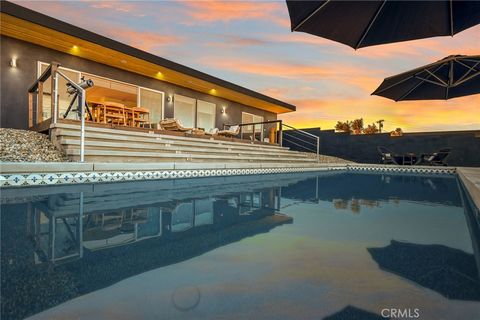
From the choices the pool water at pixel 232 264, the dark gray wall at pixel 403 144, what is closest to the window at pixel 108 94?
the pool water at pixel 232 264

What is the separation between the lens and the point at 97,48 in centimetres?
754

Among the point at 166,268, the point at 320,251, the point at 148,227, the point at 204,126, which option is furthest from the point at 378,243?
the point at 204,126

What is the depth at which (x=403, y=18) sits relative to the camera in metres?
3.42

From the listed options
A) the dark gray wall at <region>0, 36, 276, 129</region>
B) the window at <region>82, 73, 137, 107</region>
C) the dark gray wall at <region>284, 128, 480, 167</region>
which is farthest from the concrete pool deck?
the window at <region>82, 73, 137, 107</region>

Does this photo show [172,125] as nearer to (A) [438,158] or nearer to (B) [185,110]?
(B) [185,110]

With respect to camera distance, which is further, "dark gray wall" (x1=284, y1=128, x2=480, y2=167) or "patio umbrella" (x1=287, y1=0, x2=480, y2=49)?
"dark gray wall" (x1=284, y1=128, x2=480, y2=167)

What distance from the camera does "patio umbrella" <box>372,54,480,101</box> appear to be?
490cm

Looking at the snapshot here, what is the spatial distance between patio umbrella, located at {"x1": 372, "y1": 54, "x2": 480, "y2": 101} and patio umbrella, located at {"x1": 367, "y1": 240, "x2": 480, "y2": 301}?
4.63 metres

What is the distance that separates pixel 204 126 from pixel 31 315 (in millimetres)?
12188

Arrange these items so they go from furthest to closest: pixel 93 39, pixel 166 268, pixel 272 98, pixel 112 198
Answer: pixel 272 98 → pixel 93 39 → pixel 112 198 → pixel 166 268

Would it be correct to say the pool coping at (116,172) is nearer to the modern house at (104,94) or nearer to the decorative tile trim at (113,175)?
the decorative tile trim at (113,175)

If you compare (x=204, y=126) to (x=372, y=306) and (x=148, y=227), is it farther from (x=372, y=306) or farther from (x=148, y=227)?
(x=372, y=306)

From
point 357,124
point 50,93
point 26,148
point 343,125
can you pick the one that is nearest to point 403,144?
point 343,125

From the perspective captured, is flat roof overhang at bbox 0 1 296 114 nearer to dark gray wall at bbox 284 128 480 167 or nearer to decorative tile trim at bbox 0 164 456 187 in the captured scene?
decorative tile trim at bbox 0 164 456 187
